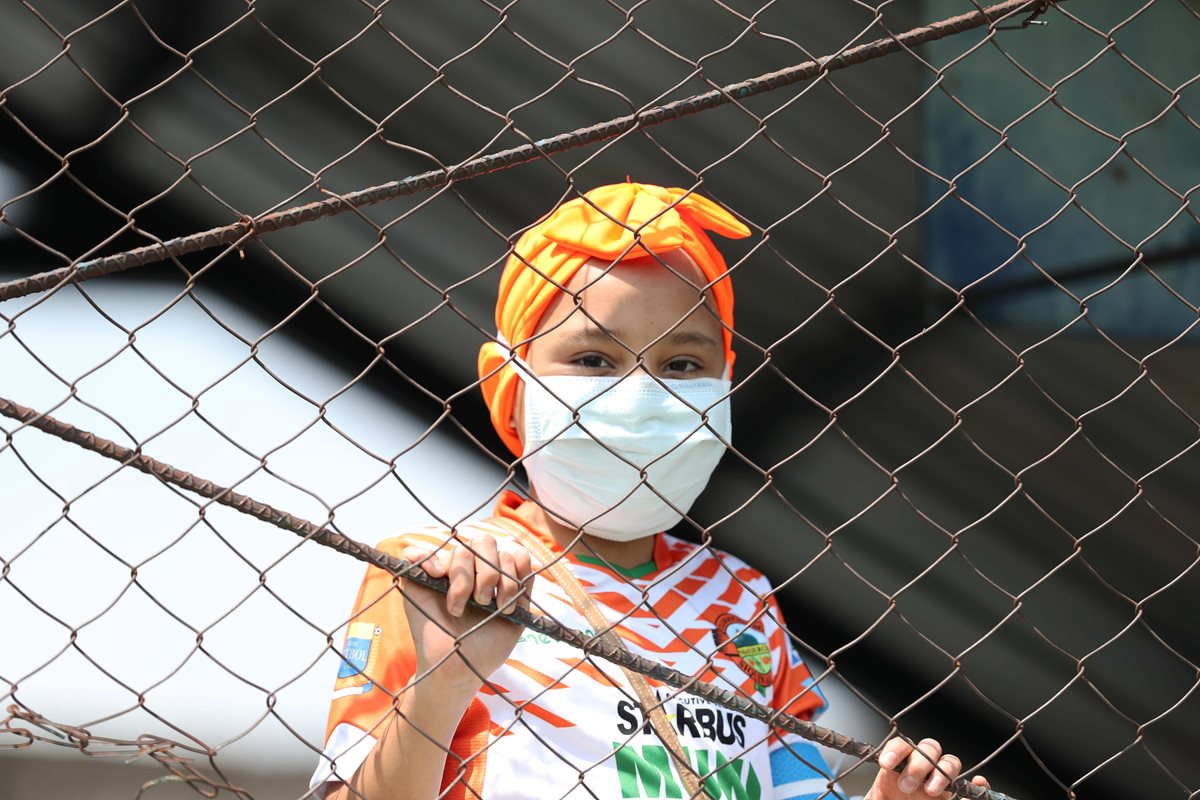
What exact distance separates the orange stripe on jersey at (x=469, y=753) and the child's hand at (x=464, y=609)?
15 cm

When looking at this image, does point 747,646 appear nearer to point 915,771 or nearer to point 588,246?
point 915,771

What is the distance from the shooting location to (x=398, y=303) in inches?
122

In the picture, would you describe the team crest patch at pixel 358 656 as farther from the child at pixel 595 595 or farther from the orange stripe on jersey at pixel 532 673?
the orange stripe on jersey at pixel 532 673

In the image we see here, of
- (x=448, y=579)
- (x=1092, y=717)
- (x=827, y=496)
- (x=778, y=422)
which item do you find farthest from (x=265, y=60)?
(x=1092, y=717)

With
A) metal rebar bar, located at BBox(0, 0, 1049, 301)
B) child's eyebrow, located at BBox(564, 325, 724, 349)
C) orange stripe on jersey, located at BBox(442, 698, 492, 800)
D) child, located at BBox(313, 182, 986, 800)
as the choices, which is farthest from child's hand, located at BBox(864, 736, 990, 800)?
metal rebar bar, located at BBox(0, 0, 1049, 301)

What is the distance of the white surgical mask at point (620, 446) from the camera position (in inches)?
72.9

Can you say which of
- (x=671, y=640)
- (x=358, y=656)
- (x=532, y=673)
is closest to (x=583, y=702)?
(x=532, y=673)

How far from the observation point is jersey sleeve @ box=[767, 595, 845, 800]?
1902 mm

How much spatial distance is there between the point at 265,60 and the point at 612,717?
6.15 feet

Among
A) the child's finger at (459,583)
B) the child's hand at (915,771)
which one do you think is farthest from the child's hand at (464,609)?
the child's hand at (915,771)

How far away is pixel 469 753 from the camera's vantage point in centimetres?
171

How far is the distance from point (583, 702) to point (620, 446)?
13.8 inches

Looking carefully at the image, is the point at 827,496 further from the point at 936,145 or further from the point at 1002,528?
the point at 936,145

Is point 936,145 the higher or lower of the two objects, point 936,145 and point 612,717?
the higher
